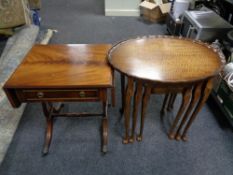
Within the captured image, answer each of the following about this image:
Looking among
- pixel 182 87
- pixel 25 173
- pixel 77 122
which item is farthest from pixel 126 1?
pixel 25 173

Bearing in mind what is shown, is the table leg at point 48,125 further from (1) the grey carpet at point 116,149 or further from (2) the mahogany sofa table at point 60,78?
(2) the mahogany sofa table at point 60,78

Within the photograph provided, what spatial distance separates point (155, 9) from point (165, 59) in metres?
A: 2.43

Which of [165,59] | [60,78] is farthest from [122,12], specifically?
[60,78]

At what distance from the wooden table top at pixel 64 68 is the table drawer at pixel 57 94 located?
0.05 meters

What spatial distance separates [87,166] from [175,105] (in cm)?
96

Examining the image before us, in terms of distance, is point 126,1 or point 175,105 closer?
point 175,105

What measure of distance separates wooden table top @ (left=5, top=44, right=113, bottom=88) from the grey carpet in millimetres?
636

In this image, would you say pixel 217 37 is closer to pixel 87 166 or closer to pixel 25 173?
pixel 87 166

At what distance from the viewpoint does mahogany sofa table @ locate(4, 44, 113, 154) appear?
0.98 metres

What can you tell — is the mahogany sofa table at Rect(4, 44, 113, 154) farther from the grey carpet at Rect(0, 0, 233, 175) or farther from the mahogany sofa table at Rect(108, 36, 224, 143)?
the grey carpet at Rect(0, 0, 233, 175)

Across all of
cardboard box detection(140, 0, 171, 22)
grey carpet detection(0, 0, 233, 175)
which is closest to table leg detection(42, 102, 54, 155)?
grey carpet detection(0, 0, 233, 175)

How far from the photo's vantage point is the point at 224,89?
60.7 inches

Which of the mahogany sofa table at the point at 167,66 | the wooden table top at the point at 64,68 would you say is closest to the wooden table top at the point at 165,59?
the mahogany sofa table at the point at 167,66

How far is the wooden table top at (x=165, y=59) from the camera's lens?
0.99 m
